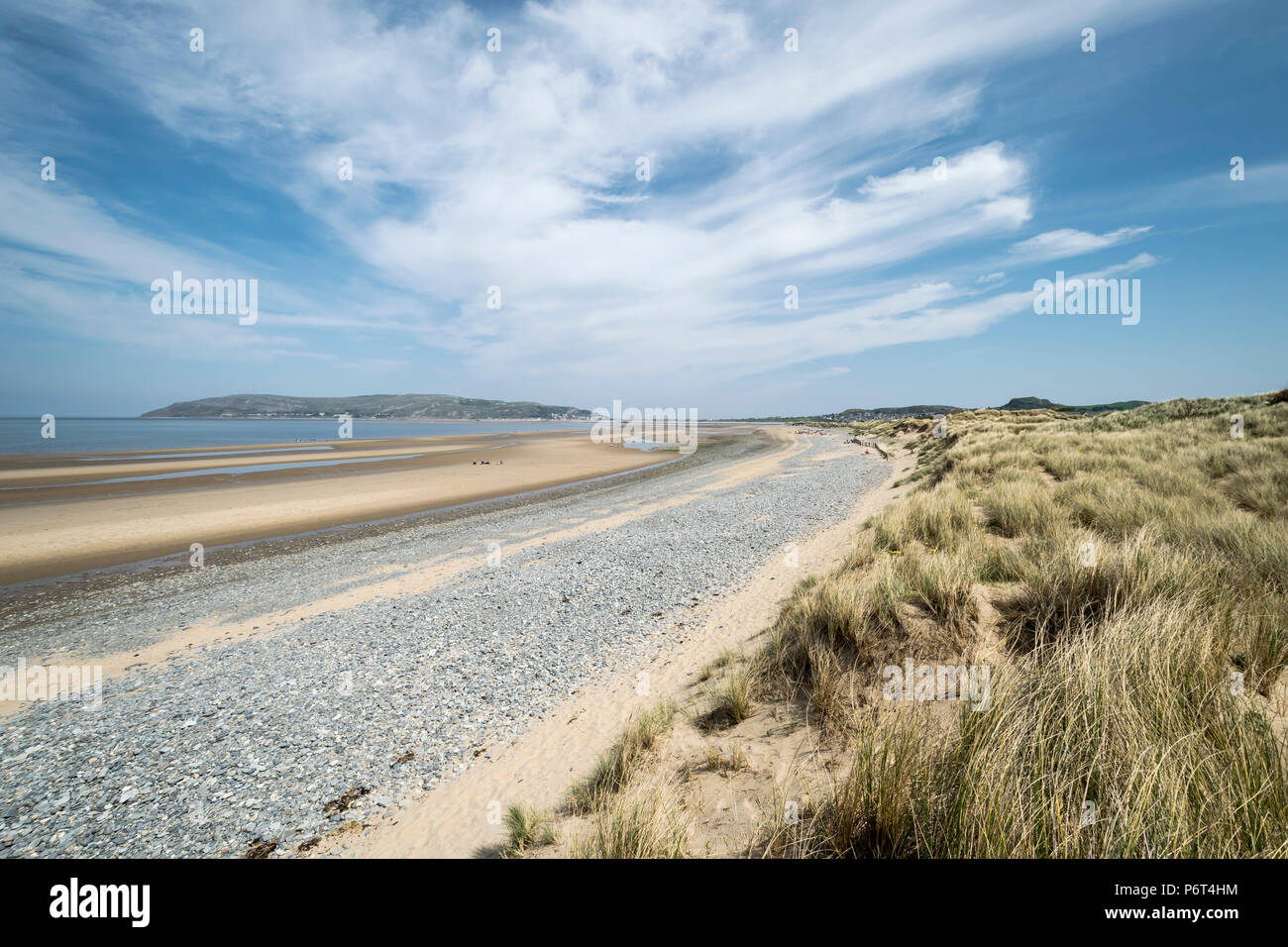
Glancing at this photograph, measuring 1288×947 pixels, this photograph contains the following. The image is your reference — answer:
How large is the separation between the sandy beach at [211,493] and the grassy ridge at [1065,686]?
791 inches

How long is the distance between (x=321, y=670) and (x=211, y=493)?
24280 mm

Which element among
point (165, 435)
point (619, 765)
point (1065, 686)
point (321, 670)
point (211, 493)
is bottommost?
point (321, 670)

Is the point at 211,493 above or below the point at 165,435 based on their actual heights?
below

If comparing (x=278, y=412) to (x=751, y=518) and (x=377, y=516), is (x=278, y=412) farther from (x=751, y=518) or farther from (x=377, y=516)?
(x=751, y=518)

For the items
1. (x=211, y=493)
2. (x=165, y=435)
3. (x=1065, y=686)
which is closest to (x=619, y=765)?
(x=1065, y=686)

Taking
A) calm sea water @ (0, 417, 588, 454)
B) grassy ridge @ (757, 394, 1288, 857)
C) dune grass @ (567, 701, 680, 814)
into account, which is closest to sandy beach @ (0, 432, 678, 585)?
calm sea water @ (0, 417, 588, 454)

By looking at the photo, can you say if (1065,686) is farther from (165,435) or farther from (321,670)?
(165,435)

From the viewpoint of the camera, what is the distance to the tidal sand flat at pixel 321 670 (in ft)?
15.3

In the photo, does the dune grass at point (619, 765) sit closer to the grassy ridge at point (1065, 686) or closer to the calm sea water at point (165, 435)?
the grassy ridge at point (1065, 686)

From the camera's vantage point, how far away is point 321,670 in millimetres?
7262

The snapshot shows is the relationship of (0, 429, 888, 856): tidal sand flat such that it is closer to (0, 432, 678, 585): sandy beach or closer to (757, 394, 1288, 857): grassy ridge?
(757, 394, 1288, 857): grassy ridge

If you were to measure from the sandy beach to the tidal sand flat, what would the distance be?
4484 mm
